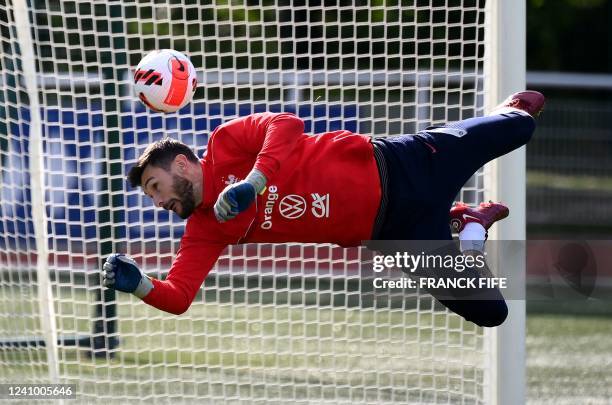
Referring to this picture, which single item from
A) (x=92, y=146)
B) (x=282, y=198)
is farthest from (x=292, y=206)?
(x=92, y=146)

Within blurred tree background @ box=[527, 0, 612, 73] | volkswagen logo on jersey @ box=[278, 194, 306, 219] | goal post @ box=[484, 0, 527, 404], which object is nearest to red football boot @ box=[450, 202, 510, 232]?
goal post @ box=[484, 0, 527, 404]

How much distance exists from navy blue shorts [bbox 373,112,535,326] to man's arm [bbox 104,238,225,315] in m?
0.76

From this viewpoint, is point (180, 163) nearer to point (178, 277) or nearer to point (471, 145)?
point (178, 277)

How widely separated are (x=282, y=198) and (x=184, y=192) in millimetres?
419

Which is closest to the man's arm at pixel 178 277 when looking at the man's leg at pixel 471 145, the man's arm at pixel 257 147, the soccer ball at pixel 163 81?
the man's arm at pixel 257 147

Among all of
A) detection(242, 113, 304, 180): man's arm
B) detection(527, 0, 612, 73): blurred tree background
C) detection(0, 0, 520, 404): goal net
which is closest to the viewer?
detection(242, 113, 304, 180): man's arm

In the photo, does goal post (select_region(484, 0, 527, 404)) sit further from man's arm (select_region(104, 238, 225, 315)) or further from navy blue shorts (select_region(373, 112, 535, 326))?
man's arm (select_region(104, 238, 225, 315))

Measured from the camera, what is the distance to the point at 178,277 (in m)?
4.95

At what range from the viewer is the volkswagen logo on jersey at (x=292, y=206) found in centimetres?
498

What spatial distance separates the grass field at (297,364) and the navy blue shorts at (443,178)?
1019mm

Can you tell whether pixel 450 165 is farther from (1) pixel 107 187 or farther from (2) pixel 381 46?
(1) pixel 107 187

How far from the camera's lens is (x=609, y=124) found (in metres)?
13.0

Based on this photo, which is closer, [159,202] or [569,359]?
[159,202]

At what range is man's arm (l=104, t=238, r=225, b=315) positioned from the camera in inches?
186
